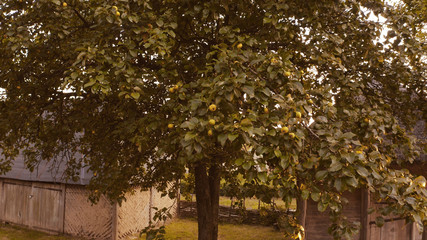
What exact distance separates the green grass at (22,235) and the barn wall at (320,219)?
9086mm

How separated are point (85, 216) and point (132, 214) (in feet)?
5.67

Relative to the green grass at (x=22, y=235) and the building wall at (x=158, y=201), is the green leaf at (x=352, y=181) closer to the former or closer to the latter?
the building wall at (x=158, y=201)

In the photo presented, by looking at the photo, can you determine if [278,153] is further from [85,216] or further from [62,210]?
[62,210]

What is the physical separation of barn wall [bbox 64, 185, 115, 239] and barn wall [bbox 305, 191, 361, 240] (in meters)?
7.28

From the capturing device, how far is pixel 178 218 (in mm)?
17062

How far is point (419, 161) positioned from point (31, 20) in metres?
8.13

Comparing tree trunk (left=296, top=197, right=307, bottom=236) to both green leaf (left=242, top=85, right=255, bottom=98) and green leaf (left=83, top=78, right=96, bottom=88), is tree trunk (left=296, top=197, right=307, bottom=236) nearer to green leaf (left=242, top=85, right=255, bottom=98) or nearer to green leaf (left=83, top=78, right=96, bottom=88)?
green leaf (left=242, top=85, right=255, bottom=98)

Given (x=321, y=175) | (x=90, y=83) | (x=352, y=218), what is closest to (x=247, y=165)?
(x=321, y=175)

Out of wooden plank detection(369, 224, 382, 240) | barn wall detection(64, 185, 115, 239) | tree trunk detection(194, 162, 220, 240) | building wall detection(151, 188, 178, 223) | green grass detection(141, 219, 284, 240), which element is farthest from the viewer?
building wall detection(151, 188, 178, 223)

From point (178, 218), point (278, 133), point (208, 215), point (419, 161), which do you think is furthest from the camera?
point (178, 218)

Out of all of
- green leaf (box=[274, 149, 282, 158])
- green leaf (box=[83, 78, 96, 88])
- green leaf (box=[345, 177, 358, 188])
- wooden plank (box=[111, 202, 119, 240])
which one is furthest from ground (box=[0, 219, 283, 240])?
green leaf (box=[345, 177, 358, 188])

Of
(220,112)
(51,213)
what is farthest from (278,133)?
(51,213)

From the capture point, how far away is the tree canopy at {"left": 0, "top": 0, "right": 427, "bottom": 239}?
297 cm

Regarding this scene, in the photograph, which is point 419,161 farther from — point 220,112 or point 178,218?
point 178,218
